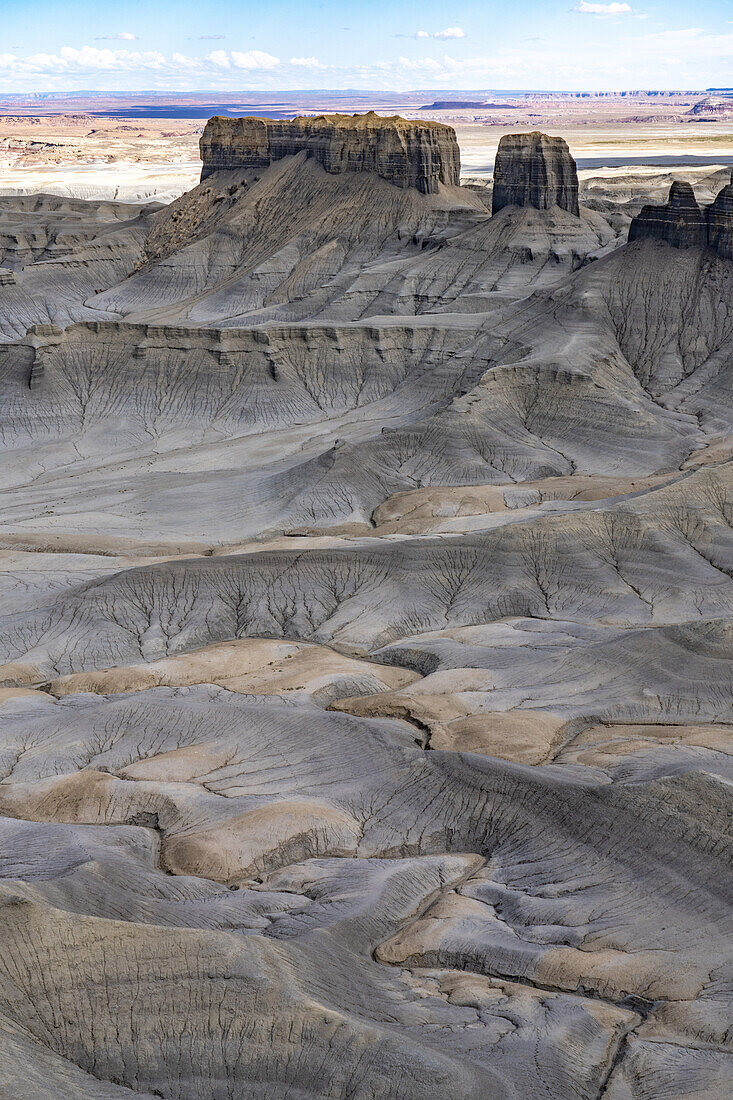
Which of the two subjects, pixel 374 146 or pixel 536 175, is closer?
pixel 536 175

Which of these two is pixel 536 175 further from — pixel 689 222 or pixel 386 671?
pixel 386 671

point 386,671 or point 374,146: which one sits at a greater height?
point 374,146

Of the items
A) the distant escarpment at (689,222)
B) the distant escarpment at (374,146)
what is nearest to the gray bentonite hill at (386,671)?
the distant escarpment at (689,222)

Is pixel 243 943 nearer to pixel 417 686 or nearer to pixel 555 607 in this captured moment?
pixel 417 686

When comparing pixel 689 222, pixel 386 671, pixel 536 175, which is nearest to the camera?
pixel 386 671

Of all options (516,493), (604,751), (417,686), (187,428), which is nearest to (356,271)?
(187,428)

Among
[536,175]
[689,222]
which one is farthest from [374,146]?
[689,222]

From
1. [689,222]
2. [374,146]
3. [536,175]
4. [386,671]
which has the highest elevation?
[374,146]
